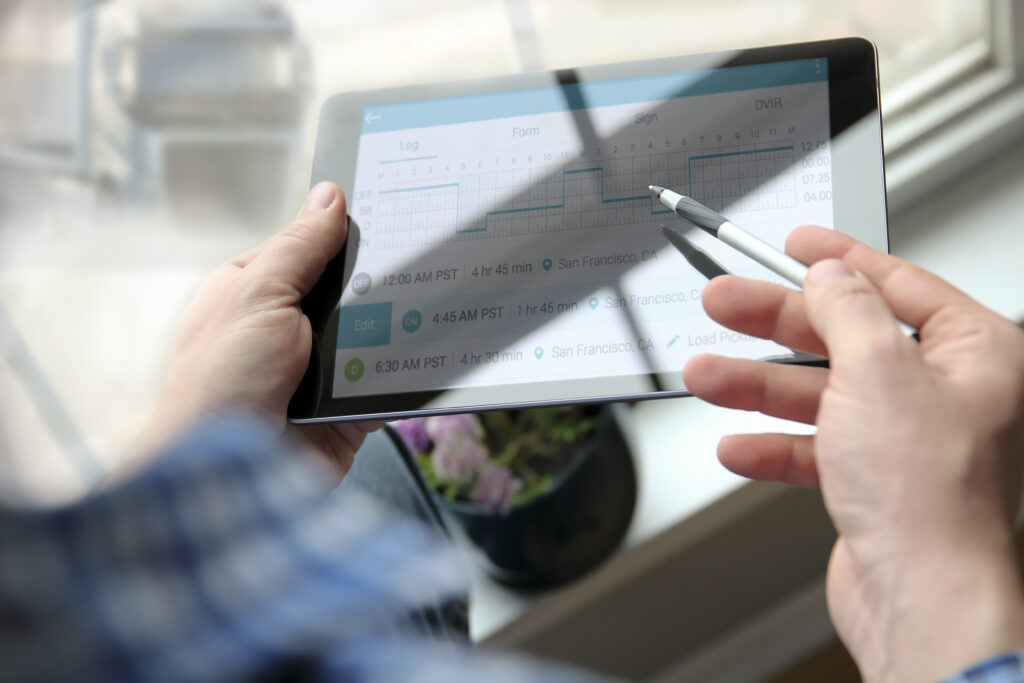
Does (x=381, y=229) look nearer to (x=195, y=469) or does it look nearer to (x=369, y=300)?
(x=369, y=300)

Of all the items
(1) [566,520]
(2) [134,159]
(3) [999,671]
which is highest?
(2) [134,159]

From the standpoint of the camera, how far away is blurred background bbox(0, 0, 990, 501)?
2.95ft

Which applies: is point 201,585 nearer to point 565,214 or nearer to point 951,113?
point 565,214

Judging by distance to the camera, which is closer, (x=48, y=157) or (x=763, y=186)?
(x=763, y=186)

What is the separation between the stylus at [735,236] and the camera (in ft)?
1.19

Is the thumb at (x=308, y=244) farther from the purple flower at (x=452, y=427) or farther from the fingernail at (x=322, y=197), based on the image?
the purple flower at (x=452, y=427)

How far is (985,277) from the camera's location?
0.66 meters

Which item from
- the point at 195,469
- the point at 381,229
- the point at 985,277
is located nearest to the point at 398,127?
the point at 381,229

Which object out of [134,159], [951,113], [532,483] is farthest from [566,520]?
[134,159]

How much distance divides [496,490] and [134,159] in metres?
0.82

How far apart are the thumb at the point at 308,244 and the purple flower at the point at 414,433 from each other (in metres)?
0.17

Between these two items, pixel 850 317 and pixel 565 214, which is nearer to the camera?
pixel 850 317

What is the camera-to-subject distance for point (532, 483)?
0.60 meters

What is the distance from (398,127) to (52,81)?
2.71ft
